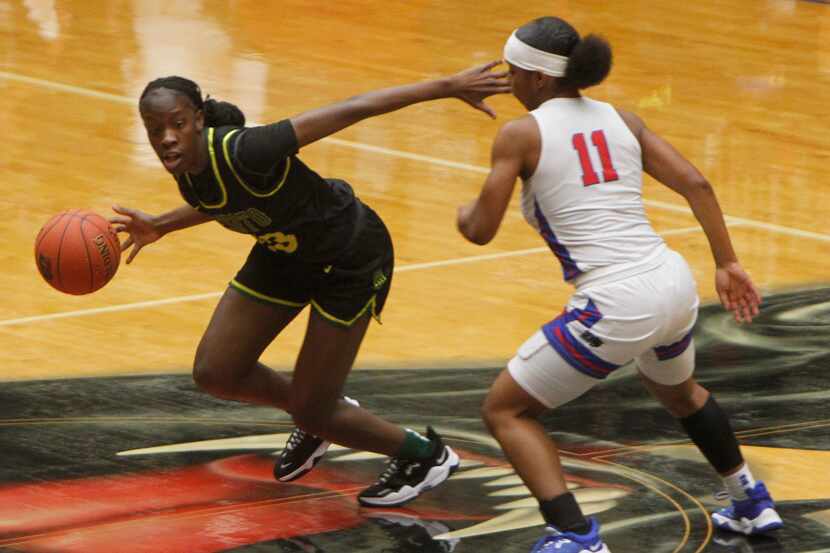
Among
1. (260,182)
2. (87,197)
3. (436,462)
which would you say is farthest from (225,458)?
(87,197)

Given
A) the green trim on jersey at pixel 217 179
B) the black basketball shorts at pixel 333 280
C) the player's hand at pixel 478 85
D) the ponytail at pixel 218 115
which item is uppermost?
the player's hand at pixel 478 85

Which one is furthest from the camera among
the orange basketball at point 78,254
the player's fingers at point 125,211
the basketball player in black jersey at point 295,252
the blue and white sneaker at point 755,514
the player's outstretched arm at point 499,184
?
the orange basketball at point 78,254

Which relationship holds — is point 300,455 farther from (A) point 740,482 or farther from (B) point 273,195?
(A) point 740,482

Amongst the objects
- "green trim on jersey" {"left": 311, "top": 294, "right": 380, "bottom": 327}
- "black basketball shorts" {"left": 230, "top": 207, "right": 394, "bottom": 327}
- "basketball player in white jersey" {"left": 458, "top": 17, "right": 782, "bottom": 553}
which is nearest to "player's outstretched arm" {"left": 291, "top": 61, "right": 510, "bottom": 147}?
"basketball player in white jersey" {"left": 458, "top": 17, "right": 782, "bottom": 553}

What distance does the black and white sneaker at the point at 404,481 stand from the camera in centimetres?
700

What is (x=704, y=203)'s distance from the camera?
6230 millimetres

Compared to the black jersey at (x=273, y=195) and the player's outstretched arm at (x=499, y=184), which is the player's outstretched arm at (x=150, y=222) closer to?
the black jersey at (x=273, y=195)

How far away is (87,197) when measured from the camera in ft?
40.4

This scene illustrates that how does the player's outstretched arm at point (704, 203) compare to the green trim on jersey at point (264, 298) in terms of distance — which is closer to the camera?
the player's outstretched arm at point (704, 203)

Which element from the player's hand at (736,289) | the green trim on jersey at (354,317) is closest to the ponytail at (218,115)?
the green trim on jersey at (354,317)

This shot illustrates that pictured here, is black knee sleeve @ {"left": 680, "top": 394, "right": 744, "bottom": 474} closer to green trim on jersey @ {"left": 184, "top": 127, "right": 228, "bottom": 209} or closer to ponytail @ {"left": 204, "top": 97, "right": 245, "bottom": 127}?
green trim on jersey @ {"left": 184, "top": 127, "right": 228, "bottom": 209}

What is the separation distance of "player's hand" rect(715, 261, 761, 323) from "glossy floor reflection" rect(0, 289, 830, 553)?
904 mm

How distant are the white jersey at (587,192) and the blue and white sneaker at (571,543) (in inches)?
32.6

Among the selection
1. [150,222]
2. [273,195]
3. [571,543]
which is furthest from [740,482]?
[150,222]
